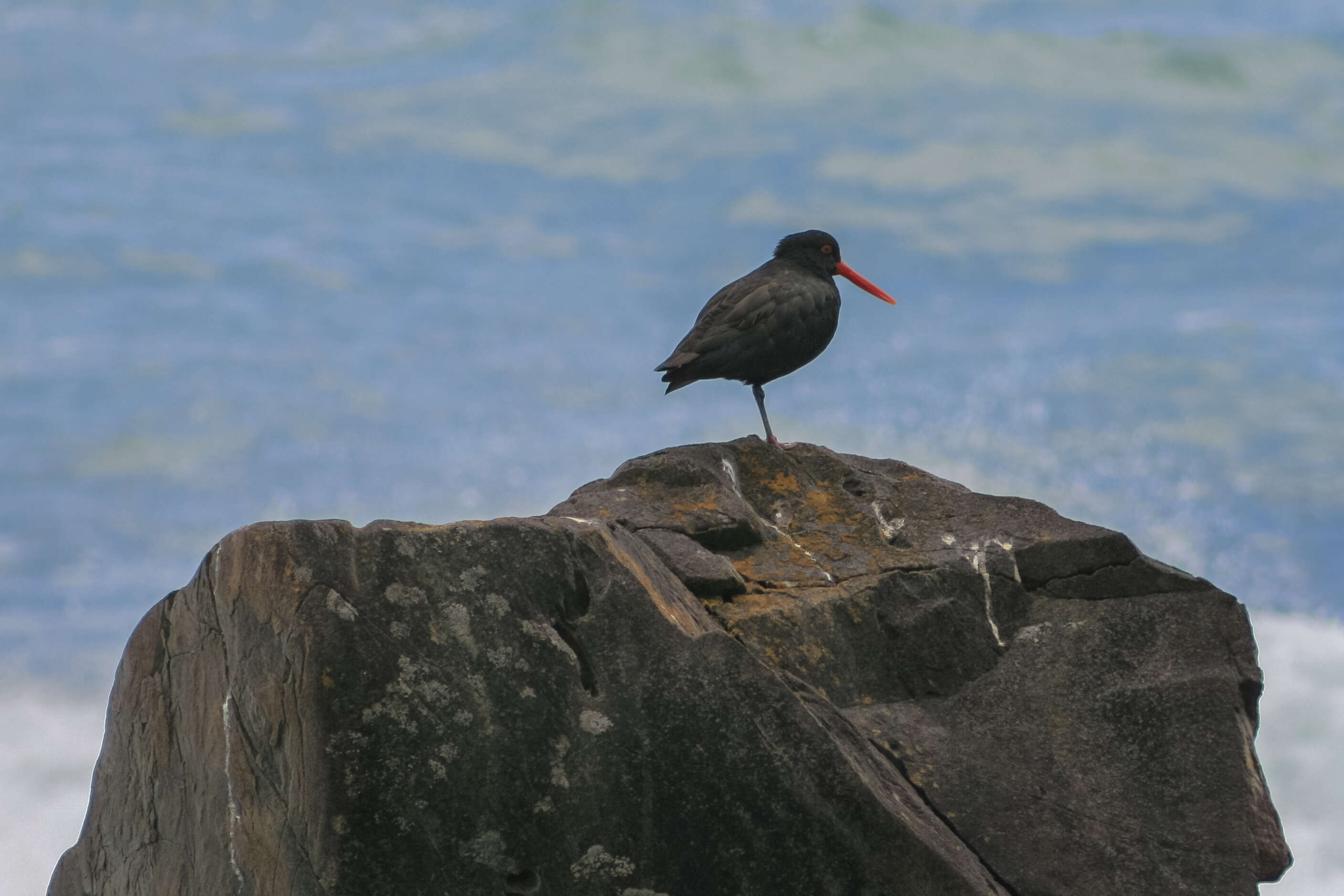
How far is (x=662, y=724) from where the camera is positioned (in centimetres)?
556

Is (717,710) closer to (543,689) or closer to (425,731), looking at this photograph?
(543,689)

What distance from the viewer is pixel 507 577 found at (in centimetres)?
572

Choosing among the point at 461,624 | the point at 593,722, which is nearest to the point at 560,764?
the point at 593,722

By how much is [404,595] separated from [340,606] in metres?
0.29

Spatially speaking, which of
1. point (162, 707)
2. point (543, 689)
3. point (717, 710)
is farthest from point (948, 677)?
point (162, 707)

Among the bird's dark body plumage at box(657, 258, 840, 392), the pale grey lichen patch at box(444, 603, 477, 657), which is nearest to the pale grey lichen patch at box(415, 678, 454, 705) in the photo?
the pale grey lichen patch at box(444, 603, 477, 657)

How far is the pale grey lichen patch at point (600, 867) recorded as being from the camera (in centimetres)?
547

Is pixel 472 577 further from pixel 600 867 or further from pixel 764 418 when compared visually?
pixel 764 418

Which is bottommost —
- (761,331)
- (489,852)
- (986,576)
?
(489,852)

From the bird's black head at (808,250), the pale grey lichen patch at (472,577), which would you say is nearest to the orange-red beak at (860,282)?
the bird's black head at (808,250)

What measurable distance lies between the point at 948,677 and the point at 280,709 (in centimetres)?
372

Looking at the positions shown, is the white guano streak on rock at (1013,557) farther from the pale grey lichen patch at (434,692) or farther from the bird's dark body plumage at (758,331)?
the pale grey lichen patch at (434,692)

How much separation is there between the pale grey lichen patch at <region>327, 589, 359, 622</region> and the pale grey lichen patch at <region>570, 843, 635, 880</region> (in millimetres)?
1487

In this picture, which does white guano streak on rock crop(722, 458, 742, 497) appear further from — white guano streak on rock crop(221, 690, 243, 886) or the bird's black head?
white guano streak on rock crop(221, 690, 243, 886)
